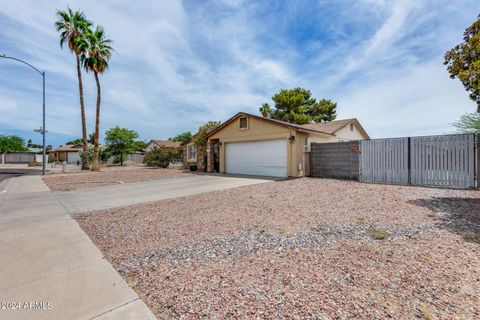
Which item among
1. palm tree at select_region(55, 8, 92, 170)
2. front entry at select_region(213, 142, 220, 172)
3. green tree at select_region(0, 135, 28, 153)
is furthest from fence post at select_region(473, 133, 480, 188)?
green tree at select_region(0, 135, 28, 153)

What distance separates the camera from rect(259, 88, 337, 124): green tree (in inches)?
1095

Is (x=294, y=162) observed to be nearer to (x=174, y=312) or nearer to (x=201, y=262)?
(x=201, y=262)

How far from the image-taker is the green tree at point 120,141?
93.7 ft

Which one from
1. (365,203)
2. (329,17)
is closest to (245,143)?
(329,17)

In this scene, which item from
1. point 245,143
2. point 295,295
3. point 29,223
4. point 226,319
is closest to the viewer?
point 226,319

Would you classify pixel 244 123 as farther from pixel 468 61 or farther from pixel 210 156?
pixel 468 61

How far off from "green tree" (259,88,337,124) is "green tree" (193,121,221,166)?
1169 cm

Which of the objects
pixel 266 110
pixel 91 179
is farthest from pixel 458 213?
pixel 266 110

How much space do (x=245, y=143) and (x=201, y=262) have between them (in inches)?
509

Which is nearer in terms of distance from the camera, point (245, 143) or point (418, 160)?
point (418, 160)

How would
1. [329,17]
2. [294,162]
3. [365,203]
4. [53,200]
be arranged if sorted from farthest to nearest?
[294,162] → [329,17] → [53,200] → [365,203]

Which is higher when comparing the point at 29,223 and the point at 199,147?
the point at 199,147

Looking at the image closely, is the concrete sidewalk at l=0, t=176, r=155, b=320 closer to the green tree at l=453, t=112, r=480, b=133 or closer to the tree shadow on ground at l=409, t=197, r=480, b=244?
the tree shadow on ground at l=409, t=197, r=480, b=244

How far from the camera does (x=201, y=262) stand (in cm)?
303
